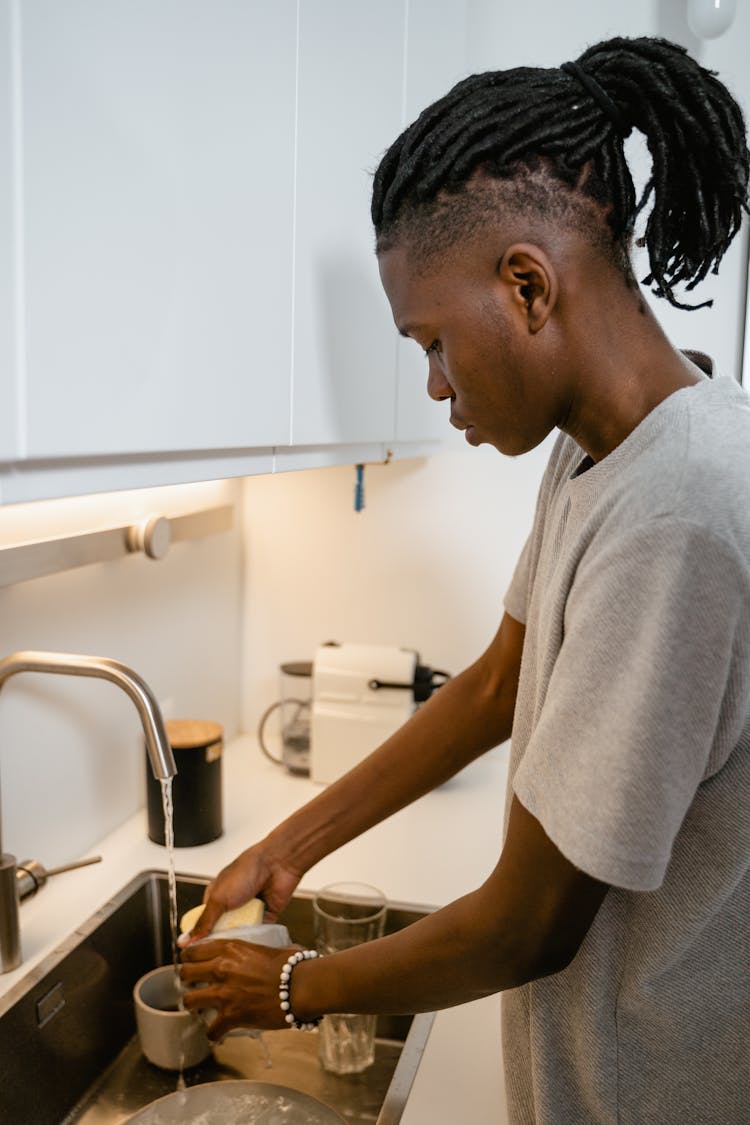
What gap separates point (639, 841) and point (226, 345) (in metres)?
0.54

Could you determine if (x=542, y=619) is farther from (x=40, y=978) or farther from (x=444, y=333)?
(x=40, y=978)

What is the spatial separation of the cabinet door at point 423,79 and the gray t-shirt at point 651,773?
58 cm

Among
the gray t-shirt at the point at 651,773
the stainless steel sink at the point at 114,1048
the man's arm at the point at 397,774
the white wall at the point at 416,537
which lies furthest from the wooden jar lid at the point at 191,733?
the gray t-shirt at the point at 651,773

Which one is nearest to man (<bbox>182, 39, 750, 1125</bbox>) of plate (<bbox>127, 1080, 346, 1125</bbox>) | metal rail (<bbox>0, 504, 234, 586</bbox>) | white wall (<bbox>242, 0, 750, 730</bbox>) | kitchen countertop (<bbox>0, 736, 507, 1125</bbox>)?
kitchen countertop (<bbox>0, 736, 507, 1125</bbox>)

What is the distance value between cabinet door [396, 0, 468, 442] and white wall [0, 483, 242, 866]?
1.34ft

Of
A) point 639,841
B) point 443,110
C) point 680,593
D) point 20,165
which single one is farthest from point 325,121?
point 639,841

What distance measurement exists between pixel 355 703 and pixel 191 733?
329mm

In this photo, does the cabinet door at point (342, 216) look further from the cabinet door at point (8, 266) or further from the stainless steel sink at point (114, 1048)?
the stainless steel sink at point (114, 1048)

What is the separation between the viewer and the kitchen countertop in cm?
98

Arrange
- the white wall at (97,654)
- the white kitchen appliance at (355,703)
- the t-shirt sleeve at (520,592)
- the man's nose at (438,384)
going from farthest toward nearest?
the white kitchen appliance at (355,703) → the white wall at (97,654) → the t-shirt sleeve at (520,592) → the man's nose at (438,384)

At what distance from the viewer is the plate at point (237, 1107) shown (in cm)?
101

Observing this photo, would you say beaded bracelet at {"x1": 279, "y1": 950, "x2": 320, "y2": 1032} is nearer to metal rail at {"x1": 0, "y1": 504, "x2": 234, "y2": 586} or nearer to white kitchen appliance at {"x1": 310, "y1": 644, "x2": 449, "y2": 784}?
metal rail at {"x1": 0, "y1": 504, "x2": 234, "y2": 586}

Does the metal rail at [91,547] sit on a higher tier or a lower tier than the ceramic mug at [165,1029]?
higher

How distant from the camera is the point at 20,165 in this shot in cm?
62
